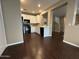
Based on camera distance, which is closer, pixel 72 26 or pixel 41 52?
pixel 41 52

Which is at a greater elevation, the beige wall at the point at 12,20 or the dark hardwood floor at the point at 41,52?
the beige wall at the point at 12,20

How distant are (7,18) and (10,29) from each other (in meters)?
0.54

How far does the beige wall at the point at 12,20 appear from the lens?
3046 mm

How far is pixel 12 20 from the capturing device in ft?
10.7

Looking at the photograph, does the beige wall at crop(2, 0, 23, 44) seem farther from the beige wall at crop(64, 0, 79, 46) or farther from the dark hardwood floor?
the beige wall at crop(64, 0, 79, 46)

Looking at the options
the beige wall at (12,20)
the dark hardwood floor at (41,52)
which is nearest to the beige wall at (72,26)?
the dark hardwood floor at (41,52)

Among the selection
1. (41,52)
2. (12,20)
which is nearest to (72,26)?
(41,52)

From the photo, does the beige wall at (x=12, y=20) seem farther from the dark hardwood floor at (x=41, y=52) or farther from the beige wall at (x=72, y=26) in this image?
the beige wall at (x=72, y=26)

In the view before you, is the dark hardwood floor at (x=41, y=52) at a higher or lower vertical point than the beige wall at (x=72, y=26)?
lower

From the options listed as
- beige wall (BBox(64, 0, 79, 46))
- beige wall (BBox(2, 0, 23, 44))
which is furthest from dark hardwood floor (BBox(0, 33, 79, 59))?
beige wall (BBox(2, 0, 23, 44))

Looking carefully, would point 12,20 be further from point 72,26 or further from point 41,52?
point 72,26

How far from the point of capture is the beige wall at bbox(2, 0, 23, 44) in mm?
3046

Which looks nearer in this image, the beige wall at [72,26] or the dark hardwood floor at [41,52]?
the dark hardwood floor at [41,52]

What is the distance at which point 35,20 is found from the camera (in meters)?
8.01
